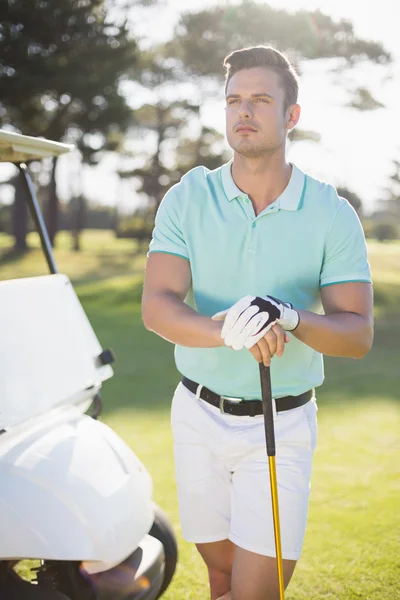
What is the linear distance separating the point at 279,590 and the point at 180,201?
45.4 inches

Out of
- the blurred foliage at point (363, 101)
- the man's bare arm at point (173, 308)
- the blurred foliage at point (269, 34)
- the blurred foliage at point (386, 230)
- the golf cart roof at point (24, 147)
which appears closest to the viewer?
the man's bare arm at point (173, 308)

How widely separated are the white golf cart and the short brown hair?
2.38ft

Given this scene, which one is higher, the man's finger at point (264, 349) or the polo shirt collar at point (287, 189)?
the polo shirt collar at point (287, 189)

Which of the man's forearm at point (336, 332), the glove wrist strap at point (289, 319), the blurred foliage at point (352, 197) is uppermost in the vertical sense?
the glove wrist strap at point (289, 319)

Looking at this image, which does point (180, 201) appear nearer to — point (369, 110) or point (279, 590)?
point (279, 590)

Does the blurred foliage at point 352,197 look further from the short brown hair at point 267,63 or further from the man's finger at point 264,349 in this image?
the man's finger at point 264,349

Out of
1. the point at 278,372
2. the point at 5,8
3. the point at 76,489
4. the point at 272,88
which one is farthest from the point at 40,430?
the point at 5,8

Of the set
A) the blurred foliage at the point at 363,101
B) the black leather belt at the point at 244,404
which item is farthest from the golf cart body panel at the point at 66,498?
the blurred foliage at the point at 363,101

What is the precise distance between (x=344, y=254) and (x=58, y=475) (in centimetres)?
101

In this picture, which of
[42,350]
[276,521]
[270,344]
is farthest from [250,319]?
[42,350]

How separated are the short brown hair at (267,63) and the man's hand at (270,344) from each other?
2.47 ft

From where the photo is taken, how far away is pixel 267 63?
222 centimetres

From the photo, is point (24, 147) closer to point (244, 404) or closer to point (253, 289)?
point (253, 289)

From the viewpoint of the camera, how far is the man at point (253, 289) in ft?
7.14
